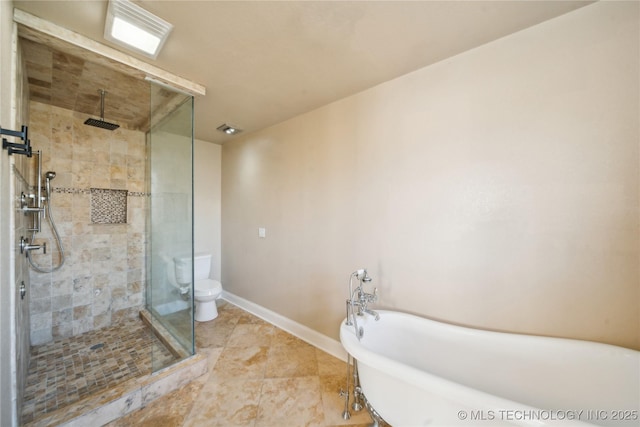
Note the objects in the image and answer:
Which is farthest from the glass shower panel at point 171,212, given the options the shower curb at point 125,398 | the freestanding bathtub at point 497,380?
the freestanding bathtub at point 497,380

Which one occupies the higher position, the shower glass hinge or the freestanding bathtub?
the shower glass hinge

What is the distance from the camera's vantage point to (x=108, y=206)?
2.62 m

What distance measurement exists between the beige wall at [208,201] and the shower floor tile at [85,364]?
1172 mm

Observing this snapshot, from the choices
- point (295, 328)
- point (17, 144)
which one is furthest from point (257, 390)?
point (17, 144)

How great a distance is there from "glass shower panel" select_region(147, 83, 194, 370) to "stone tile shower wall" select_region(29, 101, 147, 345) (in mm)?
346

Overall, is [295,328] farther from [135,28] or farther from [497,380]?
[135,28]

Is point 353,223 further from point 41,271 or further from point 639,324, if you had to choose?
point 41,271

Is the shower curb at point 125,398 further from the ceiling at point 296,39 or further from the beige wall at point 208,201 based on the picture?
the ceiling at point 296,39

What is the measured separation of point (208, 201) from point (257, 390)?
2.50m

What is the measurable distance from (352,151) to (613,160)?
1510mm

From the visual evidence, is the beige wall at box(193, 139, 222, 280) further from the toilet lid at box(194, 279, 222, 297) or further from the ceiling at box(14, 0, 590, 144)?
the ceiling at box(14, 0, 590, 144)

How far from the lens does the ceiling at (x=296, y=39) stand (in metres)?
1.21

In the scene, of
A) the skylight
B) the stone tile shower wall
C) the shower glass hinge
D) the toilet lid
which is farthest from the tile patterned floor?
the skylight

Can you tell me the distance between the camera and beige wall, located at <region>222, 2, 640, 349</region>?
1.18 metres
